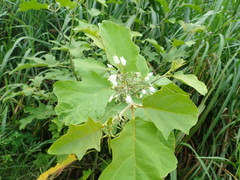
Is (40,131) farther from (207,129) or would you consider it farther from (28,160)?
(207,129)

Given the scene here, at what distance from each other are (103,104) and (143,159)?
200 mm

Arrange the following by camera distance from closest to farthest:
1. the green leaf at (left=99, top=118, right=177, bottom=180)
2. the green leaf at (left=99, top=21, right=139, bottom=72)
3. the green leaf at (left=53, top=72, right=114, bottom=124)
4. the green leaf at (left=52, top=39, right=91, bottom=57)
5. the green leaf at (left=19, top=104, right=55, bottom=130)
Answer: the green leaf at (left=99, top=118, right=177, bottom=180) → the green leaf at (left=53, top=72, right=114, bottom=124) → the green leaf at (left=99, top=21, right=139, bottom=72) → the green leaf at (left=52, top=39, right=91, bottom=57) → the green leaf at (left=19, top=104, right=55, bottom=130)

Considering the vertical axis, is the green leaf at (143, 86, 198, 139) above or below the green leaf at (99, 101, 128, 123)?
above

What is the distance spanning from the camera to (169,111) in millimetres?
753

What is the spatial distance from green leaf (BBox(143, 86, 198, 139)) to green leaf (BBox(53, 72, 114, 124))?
0.14 metres

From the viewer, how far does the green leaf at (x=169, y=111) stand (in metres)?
0.74

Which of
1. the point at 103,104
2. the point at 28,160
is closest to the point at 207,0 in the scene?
the point at 28,160

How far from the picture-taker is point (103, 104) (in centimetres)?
84

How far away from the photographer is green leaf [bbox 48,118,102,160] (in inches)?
28.4

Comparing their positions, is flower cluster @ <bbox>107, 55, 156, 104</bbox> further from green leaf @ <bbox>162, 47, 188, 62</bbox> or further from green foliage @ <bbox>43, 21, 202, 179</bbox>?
green leaf @ <bbox>162, 47, 188, 62</bbox>

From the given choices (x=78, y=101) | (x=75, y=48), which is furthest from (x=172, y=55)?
(x=78, y=101)

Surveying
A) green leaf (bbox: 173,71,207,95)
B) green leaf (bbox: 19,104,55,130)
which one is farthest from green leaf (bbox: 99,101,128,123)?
green leaf (bbox: 19,104,55,130)

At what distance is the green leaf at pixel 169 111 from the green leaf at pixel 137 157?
38 mm

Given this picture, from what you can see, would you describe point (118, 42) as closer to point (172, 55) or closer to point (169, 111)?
point (169, 111)
